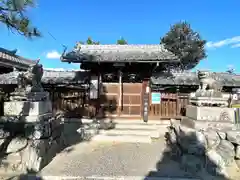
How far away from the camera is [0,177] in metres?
4.49

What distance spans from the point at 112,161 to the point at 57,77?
327 inches

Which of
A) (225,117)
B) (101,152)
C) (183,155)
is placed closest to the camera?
(183,155)

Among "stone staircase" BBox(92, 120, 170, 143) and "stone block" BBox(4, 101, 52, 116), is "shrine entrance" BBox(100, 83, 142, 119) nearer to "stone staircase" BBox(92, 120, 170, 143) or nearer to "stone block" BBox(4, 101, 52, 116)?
"stone staircase" BBox(92, 120, 170, 143)

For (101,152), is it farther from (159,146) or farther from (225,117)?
(225,117)

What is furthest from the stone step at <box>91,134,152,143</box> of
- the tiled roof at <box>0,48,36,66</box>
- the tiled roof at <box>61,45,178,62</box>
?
the tiled roof at <box>0,48,36,66</box>

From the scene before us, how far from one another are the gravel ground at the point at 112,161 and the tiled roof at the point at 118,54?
14.4 feet

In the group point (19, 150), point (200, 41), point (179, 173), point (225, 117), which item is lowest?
point (179, 173)

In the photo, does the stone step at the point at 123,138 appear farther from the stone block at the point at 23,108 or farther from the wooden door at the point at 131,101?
the stone block at the point at 23,108

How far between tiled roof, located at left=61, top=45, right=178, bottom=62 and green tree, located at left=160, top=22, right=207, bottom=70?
16231mm

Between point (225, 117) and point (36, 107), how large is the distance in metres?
5.52

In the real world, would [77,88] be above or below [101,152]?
above

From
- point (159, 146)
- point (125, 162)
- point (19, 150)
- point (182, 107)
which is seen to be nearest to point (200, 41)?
point (182, 107)

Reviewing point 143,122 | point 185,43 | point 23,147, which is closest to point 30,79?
point 23,147

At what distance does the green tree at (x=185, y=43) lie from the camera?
2730 centimetres
